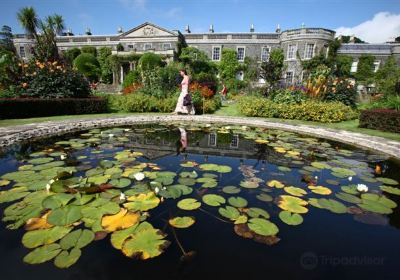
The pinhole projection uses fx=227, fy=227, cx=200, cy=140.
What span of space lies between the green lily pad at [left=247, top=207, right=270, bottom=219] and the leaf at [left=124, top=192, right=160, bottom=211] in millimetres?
1007

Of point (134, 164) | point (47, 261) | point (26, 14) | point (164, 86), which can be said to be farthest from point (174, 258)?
point (26, 14)

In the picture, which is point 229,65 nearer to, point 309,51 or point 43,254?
point 309,51

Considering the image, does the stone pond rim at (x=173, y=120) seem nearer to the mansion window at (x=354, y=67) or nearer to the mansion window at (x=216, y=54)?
the mansion window at (x=216, y=54)

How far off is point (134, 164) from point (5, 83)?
9.64 m

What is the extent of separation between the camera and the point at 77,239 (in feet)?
6.12

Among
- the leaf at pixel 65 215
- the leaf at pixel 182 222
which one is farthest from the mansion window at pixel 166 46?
the leaf at pixel 182 222

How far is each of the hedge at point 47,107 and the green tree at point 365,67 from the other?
29148 mm

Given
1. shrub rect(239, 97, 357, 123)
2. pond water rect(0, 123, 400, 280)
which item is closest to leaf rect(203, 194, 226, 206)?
pond water rect(0, 123, 400, 280)

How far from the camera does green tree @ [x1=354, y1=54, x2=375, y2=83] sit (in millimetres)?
26520

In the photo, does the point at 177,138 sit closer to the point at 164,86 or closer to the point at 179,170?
the point at 179,170

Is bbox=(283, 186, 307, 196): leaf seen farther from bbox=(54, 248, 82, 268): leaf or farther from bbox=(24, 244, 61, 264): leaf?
bbox=(24, 244, 61, 264): leaf

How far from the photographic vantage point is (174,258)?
175 centimetres

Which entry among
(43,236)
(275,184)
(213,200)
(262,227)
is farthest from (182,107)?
(43,236)

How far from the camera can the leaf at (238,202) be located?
8.30 feet
